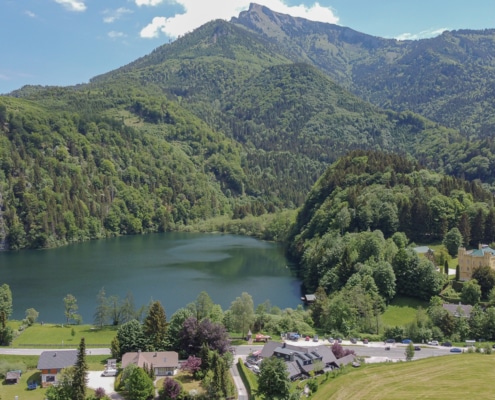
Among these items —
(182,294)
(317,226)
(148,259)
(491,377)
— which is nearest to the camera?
(491,377)

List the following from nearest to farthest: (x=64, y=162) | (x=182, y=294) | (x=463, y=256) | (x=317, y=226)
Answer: (x=463, y=256) → (x=182, y=294) → (x=317, y=226) → (x=64, y=162)

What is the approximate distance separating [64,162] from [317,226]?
4261 inches

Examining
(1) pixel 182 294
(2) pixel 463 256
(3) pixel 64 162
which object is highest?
(3) pixel 64 162

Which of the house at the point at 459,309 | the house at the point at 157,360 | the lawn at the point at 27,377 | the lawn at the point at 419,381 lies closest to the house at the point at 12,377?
the lawn at the point at 27,377

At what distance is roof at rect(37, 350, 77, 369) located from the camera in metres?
48.7

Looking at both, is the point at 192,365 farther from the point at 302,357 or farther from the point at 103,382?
the point at 302,357

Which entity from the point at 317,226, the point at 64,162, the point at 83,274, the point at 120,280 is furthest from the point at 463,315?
the point at 64,162

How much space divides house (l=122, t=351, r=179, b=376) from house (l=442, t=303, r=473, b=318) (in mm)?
32677

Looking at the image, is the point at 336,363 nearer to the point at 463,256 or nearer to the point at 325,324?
the point at 325,324

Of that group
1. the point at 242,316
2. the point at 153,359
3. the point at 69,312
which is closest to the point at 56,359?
the point at 153,359

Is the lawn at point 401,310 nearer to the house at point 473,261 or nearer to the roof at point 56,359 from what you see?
the house at point 473,261

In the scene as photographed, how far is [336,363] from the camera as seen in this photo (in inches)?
2008

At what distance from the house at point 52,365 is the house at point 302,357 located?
60.0 feet

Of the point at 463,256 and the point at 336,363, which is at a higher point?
the point at 463,256
